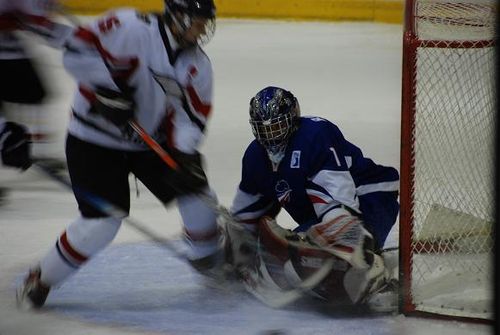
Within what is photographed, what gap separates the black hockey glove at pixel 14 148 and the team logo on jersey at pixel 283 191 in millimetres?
970

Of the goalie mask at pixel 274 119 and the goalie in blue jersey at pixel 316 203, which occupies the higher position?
the goalie mask at pixel 274 119

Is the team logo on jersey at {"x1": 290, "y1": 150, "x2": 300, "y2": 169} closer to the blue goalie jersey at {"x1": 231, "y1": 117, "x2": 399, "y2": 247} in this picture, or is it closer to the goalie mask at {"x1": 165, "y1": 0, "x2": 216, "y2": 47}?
the blue goalie jersey at {"x1": 231, "y1": 117, "x2": 399, "y2": 247}

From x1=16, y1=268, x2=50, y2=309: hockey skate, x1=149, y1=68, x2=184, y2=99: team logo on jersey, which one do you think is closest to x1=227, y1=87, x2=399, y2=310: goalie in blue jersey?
x1=149, y1=68, x2=184, y2=99: team logo on jersey

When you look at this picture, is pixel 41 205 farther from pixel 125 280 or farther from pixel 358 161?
pixel 358 161

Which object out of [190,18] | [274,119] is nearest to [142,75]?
[190,18]

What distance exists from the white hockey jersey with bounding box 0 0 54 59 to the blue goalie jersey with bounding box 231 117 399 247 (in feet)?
3.36

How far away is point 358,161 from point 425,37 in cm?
47

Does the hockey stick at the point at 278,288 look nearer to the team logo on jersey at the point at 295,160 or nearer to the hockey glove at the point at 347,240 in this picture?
the hockey glove at the point at 347,240

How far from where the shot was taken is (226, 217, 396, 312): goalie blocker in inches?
119

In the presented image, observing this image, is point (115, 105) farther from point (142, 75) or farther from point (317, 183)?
point (317, 183)

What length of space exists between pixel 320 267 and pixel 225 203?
1.13 meters

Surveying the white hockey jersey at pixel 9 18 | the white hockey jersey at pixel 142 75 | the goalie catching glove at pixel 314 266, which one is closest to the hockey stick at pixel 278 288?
the goalie catching glove at pixel 314 266

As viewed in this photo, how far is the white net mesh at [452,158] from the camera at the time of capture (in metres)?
3.02

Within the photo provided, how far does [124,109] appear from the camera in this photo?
3.03m
